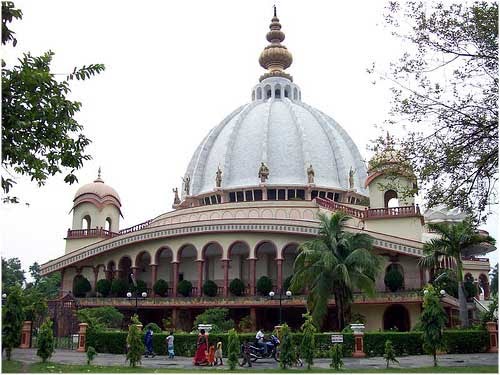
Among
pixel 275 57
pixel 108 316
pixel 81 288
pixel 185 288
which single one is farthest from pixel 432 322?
pixel 275 57

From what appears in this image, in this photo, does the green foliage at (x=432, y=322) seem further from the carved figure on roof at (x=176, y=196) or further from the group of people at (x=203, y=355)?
the carved figure on roof at (x=176, y=196)

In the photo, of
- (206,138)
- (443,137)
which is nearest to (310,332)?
(443,137)

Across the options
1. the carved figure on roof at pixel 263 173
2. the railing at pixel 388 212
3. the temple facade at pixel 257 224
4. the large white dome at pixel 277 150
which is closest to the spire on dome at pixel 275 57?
the temple facade at pixel 257 224

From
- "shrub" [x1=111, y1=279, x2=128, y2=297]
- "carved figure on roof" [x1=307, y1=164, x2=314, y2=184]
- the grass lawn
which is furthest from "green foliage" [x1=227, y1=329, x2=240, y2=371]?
"carved figure on roof" [x1=307, y1=164, x2=314, y2=184]

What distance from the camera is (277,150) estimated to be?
142 ft

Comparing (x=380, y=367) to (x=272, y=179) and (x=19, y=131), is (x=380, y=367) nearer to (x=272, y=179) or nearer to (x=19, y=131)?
(x=19, y=131)

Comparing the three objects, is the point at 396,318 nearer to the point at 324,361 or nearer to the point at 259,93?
the point at 324,361

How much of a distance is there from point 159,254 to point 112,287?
3306 mm

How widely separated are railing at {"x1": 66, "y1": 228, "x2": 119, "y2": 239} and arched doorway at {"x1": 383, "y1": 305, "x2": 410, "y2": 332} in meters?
19.2

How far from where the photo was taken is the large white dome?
140 ft

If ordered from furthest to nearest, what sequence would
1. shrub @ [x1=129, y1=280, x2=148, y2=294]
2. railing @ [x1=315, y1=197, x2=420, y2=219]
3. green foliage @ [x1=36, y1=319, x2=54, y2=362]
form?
shrub @ [x1=129, y1=280, x2=148, y2=294]
railing @ [x1=315, y1=197, x2=420, y2=219]
green foliage @ [x1=36, y1=319, x2=54, y2=362]

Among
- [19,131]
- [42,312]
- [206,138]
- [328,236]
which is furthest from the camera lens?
[206,138]

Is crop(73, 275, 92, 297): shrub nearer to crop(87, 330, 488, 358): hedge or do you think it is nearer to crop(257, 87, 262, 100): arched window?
crop(87, 330, 488, 358): hedge

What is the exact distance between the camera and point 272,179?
1647 inches
